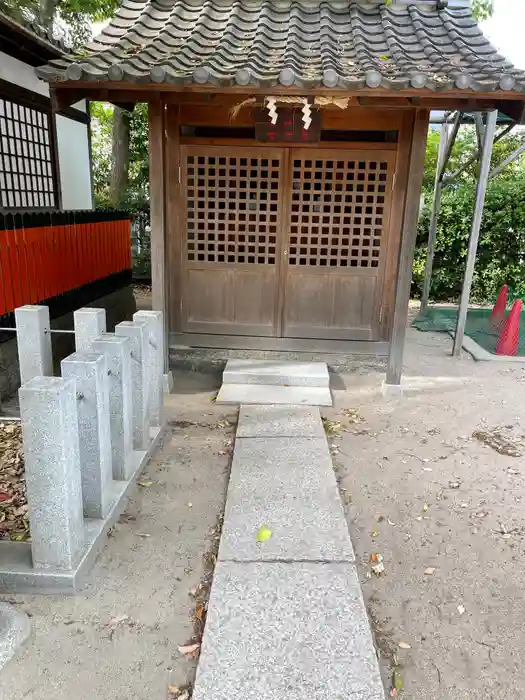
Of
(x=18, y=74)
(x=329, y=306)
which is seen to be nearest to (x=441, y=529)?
(x=329, y=306)

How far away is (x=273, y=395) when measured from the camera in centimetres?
598

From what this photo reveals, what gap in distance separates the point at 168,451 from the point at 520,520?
2.86 meters

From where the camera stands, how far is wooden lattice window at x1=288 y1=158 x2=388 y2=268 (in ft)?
20.9

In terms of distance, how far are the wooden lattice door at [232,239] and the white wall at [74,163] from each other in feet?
12.9

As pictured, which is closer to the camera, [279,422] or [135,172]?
[279,422]

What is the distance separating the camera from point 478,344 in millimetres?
8500

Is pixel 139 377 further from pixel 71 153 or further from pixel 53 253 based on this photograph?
pixel 71 153

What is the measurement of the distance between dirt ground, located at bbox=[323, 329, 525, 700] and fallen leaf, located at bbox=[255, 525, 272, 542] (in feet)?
1.95

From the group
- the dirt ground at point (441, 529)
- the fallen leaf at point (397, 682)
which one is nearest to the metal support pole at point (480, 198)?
the dirt ground at point (441, 529)

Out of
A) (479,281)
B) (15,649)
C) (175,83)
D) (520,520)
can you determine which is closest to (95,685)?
(15,649)

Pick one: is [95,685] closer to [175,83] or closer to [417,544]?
[417,544]

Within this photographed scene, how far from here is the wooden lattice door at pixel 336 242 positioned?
20.8 feet

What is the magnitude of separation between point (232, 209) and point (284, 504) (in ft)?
13.1

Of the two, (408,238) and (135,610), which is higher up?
(408,238)
